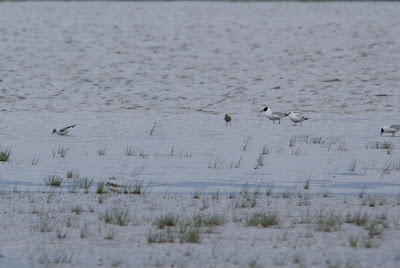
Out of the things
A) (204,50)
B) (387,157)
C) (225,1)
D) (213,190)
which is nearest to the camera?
(213,190)

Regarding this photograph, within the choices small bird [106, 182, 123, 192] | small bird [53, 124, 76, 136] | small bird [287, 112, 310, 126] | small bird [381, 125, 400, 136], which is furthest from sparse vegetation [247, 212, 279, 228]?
small bird [287, 112, 310, 126]

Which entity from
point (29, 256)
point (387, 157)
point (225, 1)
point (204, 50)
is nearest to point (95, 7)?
point (225, 1)

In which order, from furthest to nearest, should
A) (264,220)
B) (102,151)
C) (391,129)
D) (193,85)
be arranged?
(193,85), (391,129), (102,151), (264,220)

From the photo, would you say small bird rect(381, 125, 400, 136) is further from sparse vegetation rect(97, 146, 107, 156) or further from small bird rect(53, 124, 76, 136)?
small bird rect(53, 124, 76, 136)

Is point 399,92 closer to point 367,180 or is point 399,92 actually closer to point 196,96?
point 196,96

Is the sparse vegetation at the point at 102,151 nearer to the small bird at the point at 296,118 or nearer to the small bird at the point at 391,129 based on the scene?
the small bird at the point at 296,118

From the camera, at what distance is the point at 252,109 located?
67.8 feet

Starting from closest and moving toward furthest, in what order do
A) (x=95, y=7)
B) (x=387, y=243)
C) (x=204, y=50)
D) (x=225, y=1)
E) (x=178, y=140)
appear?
1. (x=387, y=243)
2. (x=178, y=140)
3. (x=204, y=50)
4. (x=95, y=7)
5. (x=225, y=1)

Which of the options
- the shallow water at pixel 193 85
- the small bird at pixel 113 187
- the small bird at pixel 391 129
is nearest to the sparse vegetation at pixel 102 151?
the shallow water at pixel 193 85

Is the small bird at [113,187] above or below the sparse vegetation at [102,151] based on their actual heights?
below

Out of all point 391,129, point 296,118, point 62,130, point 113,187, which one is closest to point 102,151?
point 62,130

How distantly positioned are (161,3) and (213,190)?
33.9m

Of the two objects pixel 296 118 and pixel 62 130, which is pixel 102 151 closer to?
pixel 62 130

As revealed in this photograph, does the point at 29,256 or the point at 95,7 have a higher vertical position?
the point at 95,7
